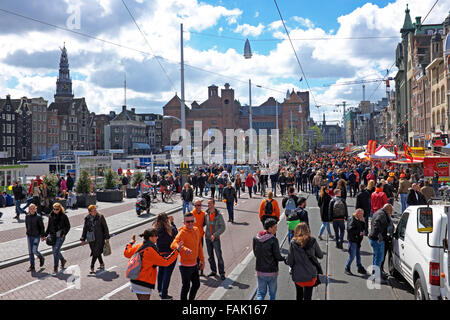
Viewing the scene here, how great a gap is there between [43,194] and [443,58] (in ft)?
113

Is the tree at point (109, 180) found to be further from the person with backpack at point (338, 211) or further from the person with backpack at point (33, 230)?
the person with backpack at point (338, 211)

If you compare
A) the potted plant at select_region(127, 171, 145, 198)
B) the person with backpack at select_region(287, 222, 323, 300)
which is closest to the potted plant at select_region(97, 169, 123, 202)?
the potted plant at select_region(127, 171, 145, 198)

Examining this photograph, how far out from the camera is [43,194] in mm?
19266

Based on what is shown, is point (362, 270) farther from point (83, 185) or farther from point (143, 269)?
point (83, 185)

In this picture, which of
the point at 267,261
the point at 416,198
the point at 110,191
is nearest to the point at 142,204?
the point at 110,191

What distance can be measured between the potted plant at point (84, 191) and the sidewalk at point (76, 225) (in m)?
0.69

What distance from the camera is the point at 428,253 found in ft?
20.1

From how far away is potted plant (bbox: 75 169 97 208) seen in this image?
2233 cm

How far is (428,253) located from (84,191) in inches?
760

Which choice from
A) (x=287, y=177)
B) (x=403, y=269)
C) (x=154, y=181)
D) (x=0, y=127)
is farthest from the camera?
(x=0, y=127)

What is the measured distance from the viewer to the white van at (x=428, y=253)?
582cm
